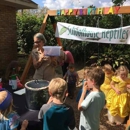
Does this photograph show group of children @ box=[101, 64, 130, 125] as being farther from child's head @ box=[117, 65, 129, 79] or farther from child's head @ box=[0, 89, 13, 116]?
child's head @ box=[0, 89, 13, 116]

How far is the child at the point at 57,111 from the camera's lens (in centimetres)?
168

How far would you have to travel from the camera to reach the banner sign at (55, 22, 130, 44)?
4.12 metres

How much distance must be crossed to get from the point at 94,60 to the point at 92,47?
0.66 meters

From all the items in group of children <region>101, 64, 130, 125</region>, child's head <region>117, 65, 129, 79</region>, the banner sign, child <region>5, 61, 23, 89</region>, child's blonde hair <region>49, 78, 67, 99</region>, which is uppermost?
the banner sign

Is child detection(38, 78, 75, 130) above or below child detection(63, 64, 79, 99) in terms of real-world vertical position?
above

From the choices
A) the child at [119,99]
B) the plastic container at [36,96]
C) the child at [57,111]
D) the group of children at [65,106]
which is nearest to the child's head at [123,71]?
the child at [119,99]

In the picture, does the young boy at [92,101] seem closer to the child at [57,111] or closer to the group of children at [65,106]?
the group of children at [65,106]

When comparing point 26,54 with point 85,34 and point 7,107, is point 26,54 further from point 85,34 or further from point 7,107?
point 7,107

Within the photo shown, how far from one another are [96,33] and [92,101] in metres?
2.77

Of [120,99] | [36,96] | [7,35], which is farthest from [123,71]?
[7,35]

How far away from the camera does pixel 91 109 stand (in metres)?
2.02

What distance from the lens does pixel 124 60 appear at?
25.6 ft

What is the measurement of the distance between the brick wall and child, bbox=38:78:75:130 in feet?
19.7

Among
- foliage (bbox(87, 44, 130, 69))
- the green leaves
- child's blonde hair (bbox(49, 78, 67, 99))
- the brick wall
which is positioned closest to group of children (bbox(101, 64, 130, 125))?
child's blonde hair (bbox(49, 78, 67, 99))
